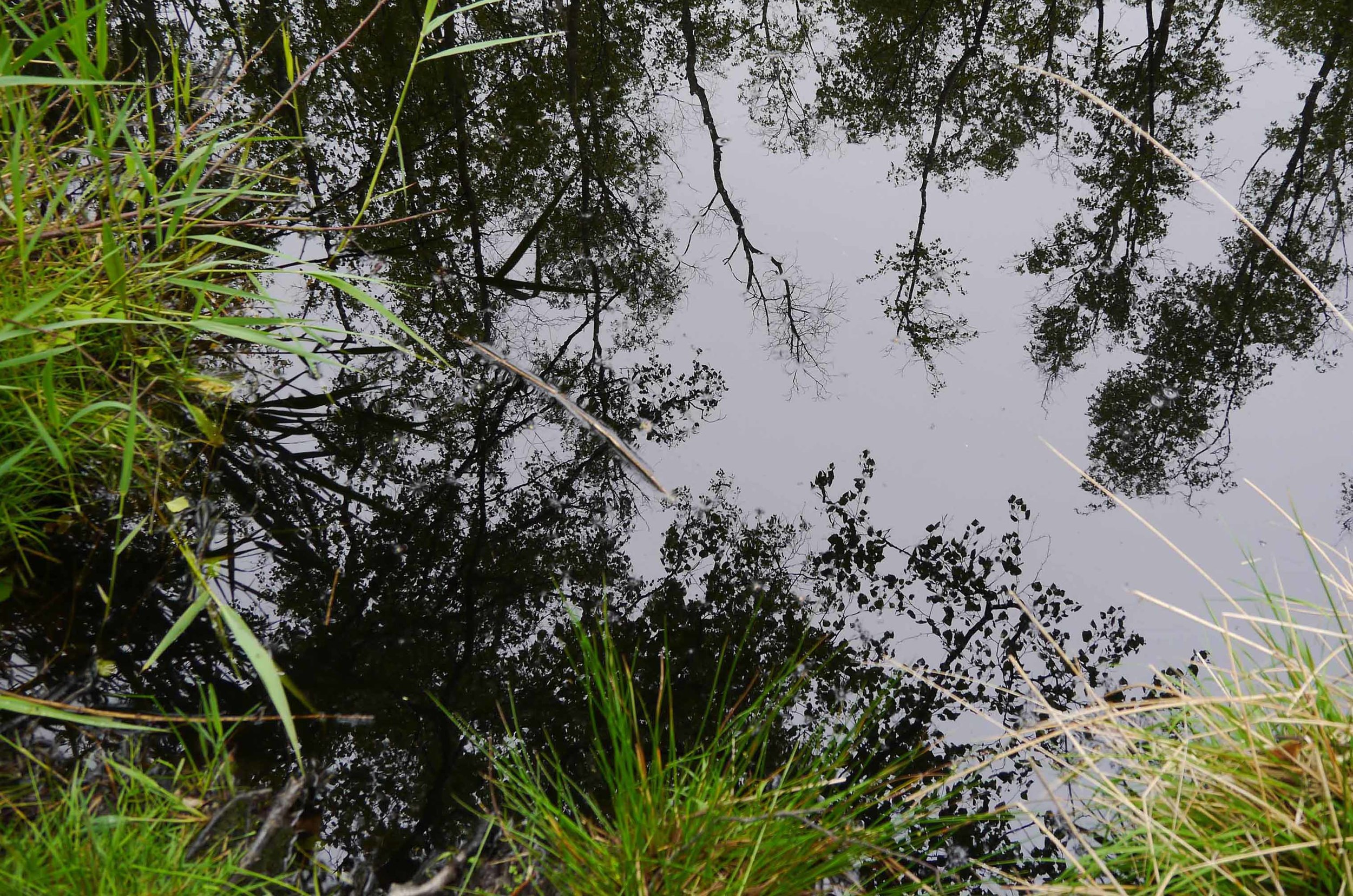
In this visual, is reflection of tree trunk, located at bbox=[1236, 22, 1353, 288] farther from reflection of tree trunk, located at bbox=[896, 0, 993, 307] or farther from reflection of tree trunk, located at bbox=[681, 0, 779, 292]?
reflection of tree trunk, located at bbox=[681, 0, 779, 292]

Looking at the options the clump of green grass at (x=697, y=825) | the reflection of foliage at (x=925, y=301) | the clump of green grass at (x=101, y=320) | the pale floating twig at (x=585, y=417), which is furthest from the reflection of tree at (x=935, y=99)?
the clump of green grass at (x=101, y=320)

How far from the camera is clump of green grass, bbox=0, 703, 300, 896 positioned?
99cm

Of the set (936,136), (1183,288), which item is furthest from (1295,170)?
(936,136)

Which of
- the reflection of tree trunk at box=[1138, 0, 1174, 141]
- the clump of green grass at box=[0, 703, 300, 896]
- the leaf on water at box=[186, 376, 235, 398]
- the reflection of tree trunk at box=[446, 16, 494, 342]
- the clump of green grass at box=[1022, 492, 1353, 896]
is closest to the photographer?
the clump of green grass at box=[1022, 492, 1353, 896]

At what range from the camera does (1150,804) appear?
38.7 inches

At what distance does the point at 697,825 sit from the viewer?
108 cm

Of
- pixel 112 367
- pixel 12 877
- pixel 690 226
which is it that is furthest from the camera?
pixel 690 226

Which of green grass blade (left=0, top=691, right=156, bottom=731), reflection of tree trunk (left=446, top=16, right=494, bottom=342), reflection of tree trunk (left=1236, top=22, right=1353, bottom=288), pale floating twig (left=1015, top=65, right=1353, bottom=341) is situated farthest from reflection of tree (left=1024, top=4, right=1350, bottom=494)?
green grass blade (left=0, top=691, right=156, bottom=731)

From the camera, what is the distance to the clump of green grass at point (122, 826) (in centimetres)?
99

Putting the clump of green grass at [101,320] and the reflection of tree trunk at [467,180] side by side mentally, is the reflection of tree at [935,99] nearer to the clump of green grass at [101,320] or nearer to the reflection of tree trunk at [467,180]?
the reflection of tree trunk at [467,180]

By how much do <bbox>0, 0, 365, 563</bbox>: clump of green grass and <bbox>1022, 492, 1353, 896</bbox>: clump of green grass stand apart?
55.0 inches

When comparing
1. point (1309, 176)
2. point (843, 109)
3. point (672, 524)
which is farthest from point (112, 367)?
point (1309, 176)

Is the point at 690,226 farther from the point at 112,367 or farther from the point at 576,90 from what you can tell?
the point at 112,367

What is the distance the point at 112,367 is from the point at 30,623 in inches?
18.2
